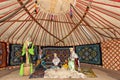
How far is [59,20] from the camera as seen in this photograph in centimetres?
523

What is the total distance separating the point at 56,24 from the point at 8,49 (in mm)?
2618

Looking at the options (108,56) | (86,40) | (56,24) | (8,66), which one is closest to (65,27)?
(56,24)

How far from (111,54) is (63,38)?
91.4 inches

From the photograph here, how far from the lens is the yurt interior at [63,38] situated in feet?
12.0

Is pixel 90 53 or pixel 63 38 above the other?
pixel 63 38

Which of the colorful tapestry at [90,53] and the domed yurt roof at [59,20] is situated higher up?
the domed yurt roof at [59,20]

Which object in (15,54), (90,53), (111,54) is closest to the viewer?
(111,54)

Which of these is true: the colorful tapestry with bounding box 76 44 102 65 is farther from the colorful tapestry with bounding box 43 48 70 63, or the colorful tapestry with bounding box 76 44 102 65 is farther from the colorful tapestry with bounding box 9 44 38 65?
the colorful tapestry with bounding box 9 44 38 65

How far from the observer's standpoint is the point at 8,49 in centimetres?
630

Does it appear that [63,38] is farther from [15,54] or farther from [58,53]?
[58,53]

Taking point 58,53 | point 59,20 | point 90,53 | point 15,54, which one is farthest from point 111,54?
point 15,54

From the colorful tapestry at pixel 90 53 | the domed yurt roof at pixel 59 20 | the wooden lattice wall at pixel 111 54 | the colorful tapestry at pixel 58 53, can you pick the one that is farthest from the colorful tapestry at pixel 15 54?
the wooden lattice wall at pixel 111 54

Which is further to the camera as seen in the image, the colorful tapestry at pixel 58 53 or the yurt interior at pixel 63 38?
the colorful tapestry at pixel 58 53

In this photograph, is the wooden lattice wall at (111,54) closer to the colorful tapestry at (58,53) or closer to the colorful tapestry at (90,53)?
the colorful tapestry at (90,53)
